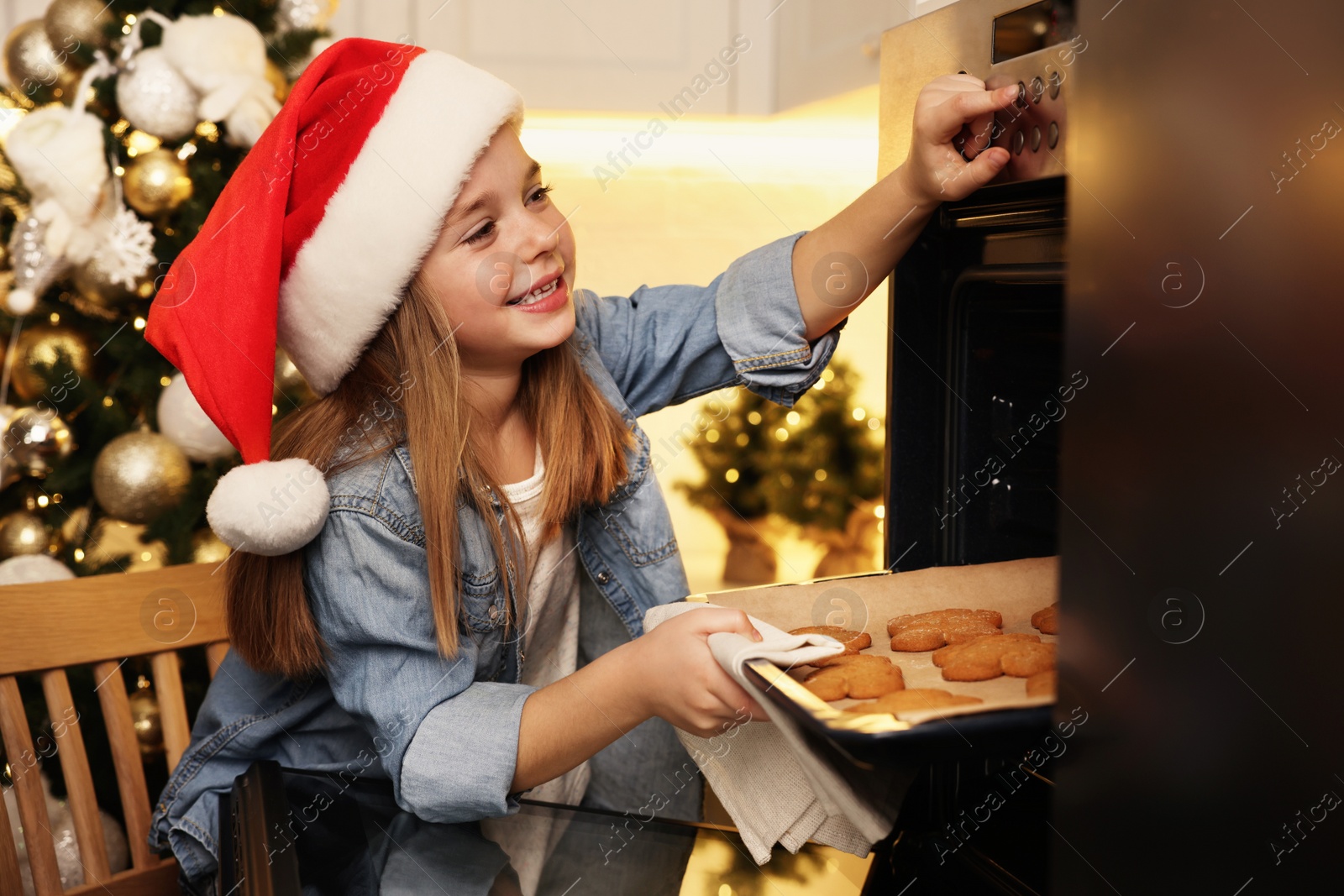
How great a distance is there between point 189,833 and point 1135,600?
81cm

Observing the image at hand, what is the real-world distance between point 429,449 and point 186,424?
0.83 meters

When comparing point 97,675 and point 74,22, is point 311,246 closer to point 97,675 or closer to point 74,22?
point 97,675

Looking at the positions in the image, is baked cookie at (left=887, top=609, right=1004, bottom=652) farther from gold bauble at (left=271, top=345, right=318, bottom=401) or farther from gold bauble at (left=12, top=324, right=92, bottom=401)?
gold bauble at (left=12, top=324, right=92, bottom=401)

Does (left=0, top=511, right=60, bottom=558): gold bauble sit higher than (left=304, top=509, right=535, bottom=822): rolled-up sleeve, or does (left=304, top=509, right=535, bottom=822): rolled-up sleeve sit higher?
(left=304, top=509, right=535, bottom=822): rolled-up sleeve

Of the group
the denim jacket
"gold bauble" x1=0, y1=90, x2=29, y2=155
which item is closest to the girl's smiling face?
the denim jacket

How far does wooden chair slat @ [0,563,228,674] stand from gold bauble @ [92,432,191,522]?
1.86 feet

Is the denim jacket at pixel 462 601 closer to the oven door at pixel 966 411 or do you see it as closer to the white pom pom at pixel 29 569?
the oven door at pixel 966 411

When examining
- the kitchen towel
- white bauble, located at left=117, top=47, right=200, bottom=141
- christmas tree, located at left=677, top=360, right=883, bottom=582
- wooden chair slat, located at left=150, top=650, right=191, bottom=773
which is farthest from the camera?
christmas tree, located at left=677, top=360, right=883, bottom=582

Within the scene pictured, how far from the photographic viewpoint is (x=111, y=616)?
0.91m

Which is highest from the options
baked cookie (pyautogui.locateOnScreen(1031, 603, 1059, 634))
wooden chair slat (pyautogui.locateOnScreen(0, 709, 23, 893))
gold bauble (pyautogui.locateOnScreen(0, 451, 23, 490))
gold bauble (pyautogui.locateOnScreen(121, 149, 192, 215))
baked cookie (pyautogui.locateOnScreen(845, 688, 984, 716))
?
gold bauble (pyautogui.locateOnScreen(121, 149, 192, 215))

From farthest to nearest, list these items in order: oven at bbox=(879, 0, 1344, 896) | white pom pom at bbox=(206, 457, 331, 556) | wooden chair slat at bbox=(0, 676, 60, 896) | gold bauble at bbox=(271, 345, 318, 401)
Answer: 1. gold bauble at bbox=(271, 345, 318, 401)
2. wooden chair slat at bbox=(0, 676, 60, 896)
3. white pom pom at bbox=(206, 457, 331, 556)
4. oven at bbox=(879, 0, 1344, 896)

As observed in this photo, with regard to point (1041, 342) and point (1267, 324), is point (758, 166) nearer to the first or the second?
point (1041, 342)

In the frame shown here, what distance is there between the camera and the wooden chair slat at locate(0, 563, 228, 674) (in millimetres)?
864

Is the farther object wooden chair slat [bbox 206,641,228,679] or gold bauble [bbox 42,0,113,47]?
gold bauble [bbox 42,0,113,47]
